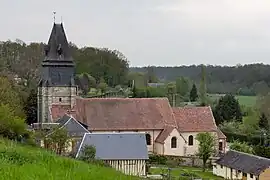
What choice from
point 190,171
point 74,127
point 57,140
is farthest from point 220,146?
point 57,140

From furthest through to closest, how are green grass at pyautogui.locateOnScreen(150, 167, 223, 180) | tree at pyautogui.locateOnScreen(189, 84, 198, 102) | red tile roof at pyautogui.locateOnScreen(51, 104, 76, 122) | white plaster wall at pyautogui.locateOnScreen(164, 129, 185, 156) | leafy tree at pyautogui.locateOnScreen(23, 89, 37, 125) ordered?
tree at pyautogui.locateOnScreen(189, 84, 198, 102)
leafy tree at pyautogui.locateOnScreen(23, 89, 37, 125)
red tile roof at pyautogui.locateOnScreen(51, 104, 76, 122)
white plaster wall at pyautogui.locateOnScreen(164, 129, 185, 156)
green grass at pyautogui.locateOnScreen(150, 167, 223, 180)

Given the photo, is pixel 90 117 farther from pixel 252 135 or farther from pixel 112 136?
pixel 252 135

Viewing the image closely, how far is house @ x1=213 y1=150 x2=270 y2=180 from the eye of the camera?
29.6 m

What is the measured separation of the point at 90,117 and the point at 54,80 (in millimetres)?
3990

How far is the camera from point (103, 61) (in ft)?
236

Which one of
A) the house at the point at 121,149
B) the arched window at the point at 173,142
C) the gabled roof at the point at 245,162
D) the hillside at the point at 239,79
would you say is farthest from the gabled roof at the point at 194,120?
the hillside at the point at 239,79

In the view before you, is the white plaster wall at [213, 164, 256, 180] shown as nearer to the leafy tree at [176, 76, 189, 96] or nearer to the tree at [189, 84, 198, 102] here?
the tree at [189, 84, 198, 102]

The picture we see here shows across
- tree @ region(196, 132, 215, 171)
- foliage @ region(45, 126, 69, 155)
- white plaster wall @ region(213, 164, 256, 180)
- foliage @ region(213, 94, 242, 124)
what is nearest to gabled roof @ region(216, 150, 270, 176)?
white plaster wall @ region(213, 164, 256, 180)

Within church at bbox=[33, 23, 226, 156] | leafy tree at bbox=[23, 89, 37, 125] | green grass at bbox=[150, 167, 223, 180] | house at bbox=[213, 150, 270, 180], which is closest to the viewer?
house at bbox=[213, 150, 270, 180]

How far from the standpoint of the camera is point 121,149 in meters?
31.9

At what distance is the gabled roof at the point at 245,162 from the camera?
29891mm

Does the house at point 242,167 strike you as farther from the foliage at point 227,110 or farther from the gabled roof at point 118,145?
the foliage at point 227,110

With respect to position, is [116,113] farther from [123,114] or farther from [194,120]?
[194,120]

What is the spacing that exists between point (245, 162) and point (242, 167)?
39 centimetres
